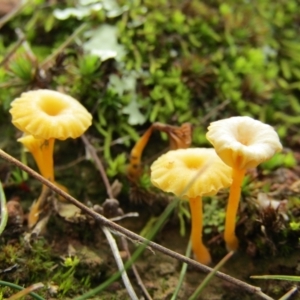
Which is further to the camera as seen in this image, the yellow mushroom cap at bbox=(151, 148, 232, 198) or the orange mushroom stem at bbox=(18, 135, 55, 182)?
the orange mushroom stem at bbox=(18, 135, 55, 182)

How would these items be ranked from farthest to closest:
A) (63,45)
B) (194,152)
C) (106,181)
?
(63,45) < (106,181) < (194,152)

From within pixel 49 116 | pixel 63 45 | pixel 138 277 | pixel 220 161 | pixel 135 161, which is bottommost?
pixel 138 277

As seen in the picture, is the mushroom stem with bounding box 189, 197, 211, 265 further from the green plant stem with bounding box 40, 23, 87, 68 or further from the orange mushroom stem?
the green plant stem with bounding box 40, 23, 87, 68

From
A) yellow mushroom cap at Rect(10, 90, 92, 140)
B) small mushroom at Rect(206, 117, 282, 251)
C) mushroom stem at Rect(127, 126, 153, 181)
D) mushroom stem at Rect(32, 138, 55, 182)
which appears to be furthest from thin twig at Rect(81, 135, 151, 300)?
small mushroom at Rect(206, 117, 282, 251)

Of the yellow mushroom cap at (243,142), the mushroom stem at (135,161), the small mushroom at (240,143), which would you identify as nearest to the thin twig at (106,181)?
the mushroom stem at (135,161)

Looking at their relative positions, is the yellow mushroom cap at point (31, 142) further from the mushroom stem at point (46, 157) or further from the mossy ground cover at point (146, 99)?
the mossy ground cover at point (146, 99)

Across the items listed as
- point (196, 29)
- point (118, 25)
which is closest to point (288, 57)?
point (196, 29)

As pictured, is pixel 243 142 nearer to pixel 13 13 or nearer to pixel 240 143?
pixel 240 143

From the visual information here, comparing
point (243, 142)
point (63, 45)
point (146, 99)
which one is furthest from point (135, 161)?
point (63, 45)
